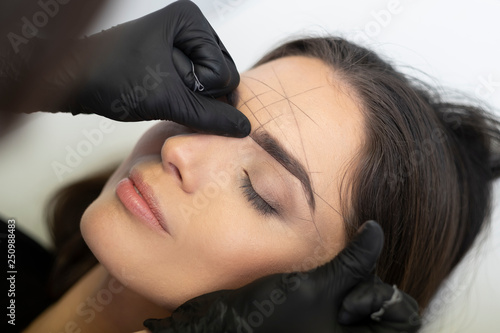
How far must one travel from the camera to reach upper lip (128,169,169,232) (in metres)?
1.14

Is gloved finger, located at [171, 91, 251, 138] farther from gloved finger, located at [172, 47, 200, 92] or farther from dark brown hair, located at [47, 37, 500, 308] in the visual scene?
dark brown hair, located at [47, 37, 500, 308]

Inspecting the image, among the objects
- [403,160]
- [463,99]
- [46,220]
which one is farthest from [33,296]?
[463,99]

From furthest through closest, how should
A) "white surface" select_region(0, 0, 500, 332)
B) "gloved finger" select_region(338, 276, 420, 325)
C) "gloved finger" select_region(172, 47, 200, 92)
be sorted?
1. "white surface" select_region(0, 0, 500, 332)
2. "gloved finger" select_region(172, 47, 200, 92)
3. "gloved finger" select_region(338, 276, 420, 325)

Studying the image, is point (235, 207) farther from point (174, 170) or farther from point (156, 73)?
point (156, 73)

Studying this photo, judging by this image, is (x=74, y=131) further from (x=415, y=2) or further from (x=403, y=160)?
(x=415, y=2)

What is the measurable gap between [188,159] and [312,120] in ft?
1.12

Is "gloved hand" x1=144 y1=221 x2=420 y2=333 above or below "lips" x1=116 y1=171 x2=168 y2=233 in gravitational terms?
below

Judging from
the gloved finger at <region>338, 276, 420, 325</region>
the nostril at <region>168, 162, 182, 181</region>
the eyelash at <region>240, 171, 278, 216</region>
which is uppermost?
the nostril at <region>168, 162, 182, 181</region>

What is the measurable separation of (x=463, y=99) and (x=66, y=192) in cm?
164

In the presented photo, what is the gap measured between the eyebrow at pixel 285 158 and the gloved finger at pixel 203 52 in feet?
0.57

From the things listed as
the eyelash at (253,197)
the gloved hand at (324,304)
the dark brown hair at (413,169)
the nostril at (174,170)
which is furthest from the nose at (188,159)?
the dark brown hair at (413,169)

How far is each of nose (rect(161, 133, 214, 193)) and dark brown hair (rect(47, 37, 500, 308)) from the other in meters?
0.39

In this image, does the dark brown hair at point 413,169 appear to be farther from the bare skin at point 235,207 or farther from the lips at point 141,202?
the lips at point 141,202

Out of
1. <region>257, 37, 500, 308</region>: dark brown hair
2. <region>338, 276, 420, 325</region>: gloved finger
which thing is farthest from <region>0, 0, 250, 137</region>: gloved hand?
<region>338, 276, 420, 325</region>: gloved finger
